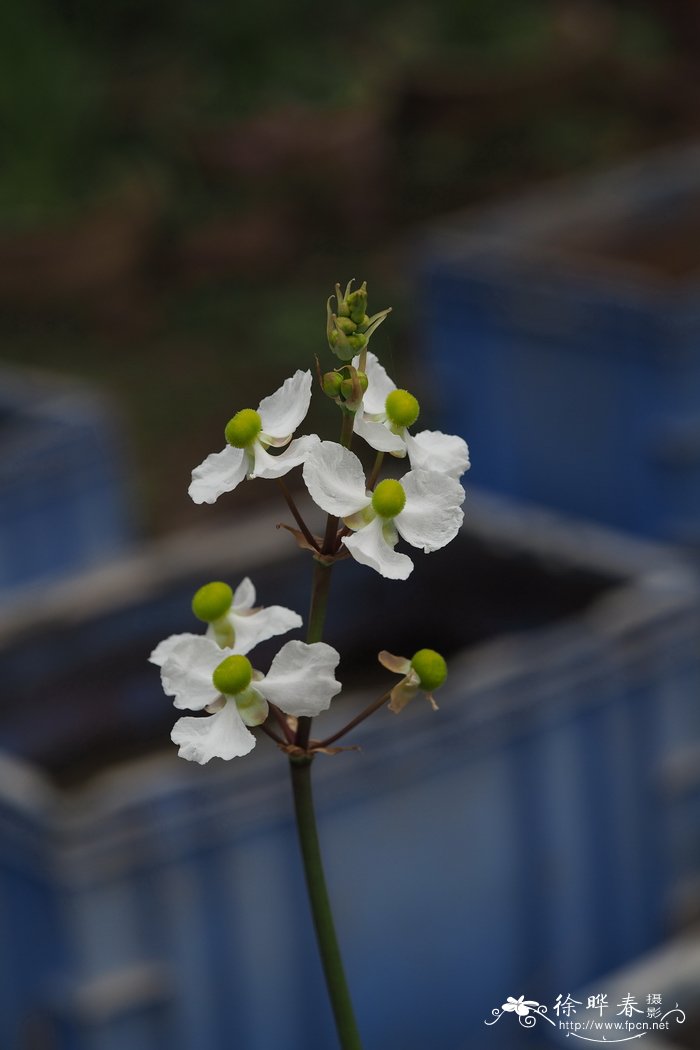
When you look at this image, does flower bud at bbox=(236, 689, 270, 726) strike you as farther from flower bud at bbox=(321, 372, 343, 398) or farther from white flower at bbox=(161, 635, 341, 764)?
flower bud at bbox=(321, 372, 343, 398)

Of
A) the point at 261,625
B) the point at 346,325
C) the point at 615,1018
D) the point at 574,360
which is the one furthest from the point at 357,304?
the point at 574,360

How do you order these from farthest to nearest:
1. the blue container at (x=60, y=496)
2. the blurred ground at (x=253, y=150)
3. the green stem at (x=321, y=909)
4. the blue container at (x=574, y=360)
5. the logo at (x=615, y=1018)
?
the blurred ground at (x=253, y=150) < the blue container at (x=574, y=360) < the blue container at (x=60, y=496) < the logo at (x=615, y=1018) < the green stem at (x=321, y=909)

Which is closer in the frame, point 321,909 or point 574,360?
point 321,909

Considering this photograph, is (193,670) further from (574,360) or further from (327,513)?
(574,360)

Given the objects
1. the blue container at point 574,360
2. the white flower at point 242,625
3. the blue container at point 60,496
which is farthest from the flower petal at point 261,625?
the blue container at point 574,360

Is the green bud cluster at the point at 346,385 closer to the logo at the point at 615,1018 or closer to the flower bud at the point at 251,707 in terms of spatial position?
the flower bud at the point at 251,707

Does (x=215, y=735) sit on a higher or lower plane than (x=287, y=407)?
lower
